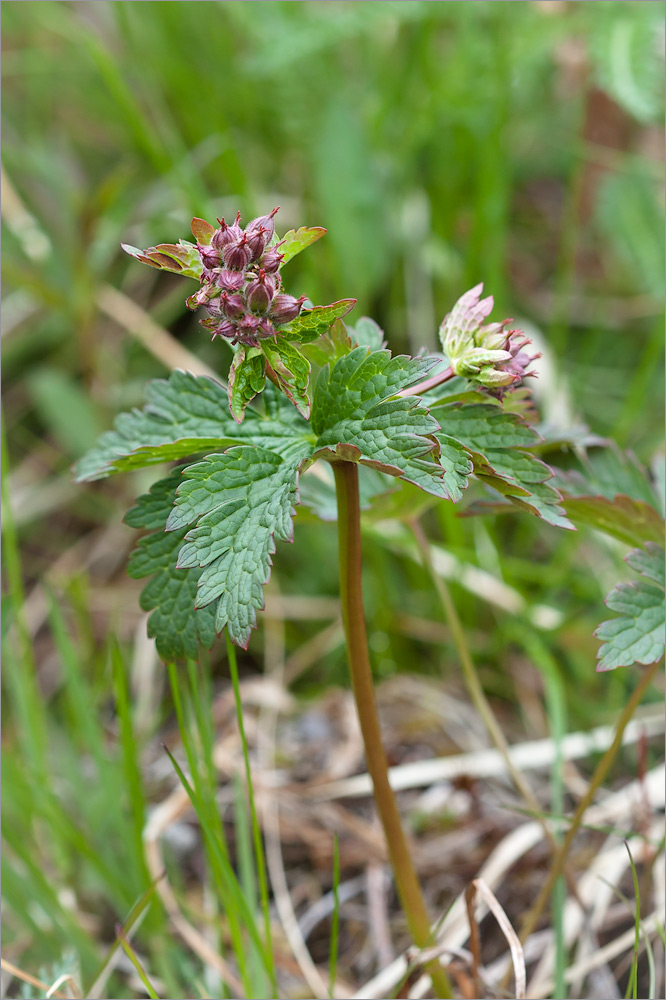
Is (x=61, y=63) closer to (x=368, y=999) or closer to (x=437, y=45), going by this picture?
(x=437, y=45)

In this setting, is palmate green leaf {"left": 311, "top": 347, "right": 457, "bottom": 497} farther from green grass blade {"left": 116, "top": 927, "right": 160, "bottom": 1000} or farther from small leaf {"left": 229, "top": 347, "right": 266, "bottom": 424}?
green grass blade {"left": 116, "top": 927, "right": 160, "bottom": 1000}

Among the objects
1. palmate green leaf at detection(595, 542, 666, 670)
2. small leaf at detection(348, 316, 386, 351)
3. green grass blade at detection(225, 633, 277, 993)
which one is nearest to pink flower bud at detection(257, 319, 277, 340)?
small leaf at detection(348, 316, 386, 351)

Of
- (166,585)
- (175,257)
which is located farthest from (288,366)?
(166,585)

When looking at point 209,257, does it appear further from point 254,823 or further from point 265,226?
point 254,823

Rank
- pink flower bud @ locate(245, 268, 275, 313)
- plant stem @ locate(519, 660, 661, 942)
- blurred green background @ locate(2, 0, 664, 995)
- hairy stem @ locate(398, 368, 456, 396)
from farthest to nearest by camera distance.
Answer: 1. blurred green background @ locate(2, 0, 664, 995)
2. plant stem @ locate(519, 660, 661, 942)
3. hairy stem @ locate(398, 368, 456, 396)
4. pink flower bud @ locate(245, 268, 275, 313)

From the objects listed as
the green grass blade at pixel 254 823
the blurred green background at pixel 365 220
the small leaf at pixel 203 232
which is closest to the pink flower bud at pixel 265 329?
the small leaf at pixel 203 232

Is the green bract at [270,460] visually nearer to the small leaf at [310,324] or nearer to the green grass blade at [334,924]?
the small leaf at [310,324]

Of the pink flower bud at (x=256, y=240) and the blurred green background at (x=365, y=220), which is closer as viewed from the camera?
the pink flower bud at (x=256, y=240)
